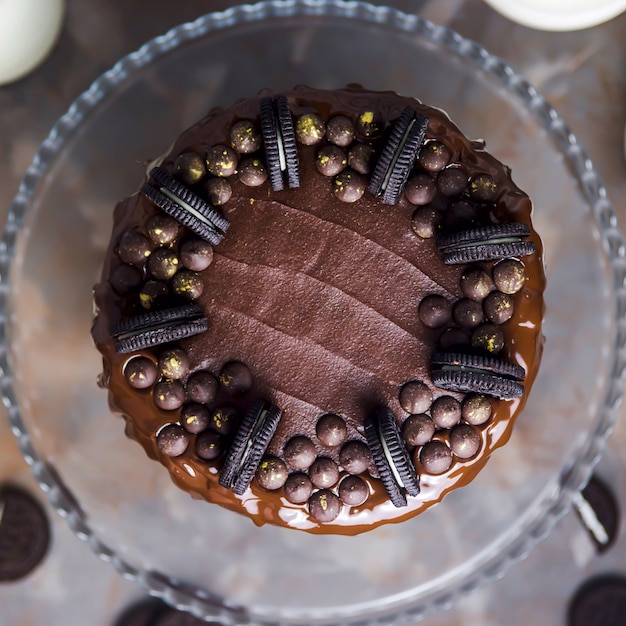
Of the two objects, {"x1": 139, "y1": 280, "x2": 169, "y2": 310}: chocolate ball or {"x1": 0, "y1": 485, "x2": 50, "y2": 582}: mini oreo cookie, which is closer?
{"x1": 139, "y1": 280, "x2": 169, "y2": 310}: chocolate ball

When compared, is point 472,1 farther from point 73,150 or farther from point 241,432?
point 241,432

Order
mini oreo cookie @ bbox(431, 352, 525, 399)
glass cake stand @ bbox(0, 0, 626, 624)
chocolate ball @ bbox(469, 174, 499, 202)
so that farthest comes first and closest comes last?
1. glass cake stand @ bbox(0, 0, 626, 624)
2. chocolate ball @ bbox(469, 174, 499, 202)
3. mini oreo cookie @ bbox(431, 352, 525, 399)

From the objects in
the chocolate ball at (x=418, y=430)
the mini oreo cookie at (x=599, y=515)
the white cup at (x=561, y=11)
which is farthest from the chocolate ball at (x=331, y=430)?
the white cup at (x=561, y=11)

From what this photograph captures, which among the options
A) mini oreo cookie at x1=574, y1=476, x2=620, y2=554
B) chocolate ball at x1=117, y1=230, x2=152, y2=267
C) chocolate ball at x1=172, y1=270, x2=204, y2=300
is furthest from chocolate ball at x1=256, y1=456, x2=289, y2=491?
mini oreo cookie at x1=574, y1=476, x2=620, y2=554

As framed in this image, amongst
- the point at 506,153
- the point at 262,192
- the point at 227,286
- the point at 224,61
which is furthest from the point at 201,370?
the point at 506,153

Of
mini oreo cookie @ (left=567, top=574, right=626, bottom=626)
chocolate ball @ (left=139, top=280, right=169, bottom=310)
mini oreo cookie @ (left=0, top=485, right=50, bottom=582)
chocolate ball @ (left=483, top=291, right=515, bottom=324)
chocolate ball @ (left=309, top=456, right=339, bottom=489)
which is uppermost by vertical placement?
chocolate ball @ (left=483, top=291, right=515, bottom=324)

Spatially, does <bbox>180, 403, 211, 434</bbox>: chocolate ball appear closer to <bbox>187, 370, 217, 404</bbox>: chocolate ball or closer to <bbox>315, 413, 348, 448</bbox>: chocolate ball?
<bbox>187, 370, 217, 404</bbox>: chocolate ball

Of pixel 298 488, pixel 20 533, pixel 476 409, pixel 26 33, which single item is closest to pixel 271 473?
pixel 298 488

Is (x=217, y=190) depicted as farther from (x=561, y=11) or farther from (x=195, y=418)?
(x=561, y=11)
